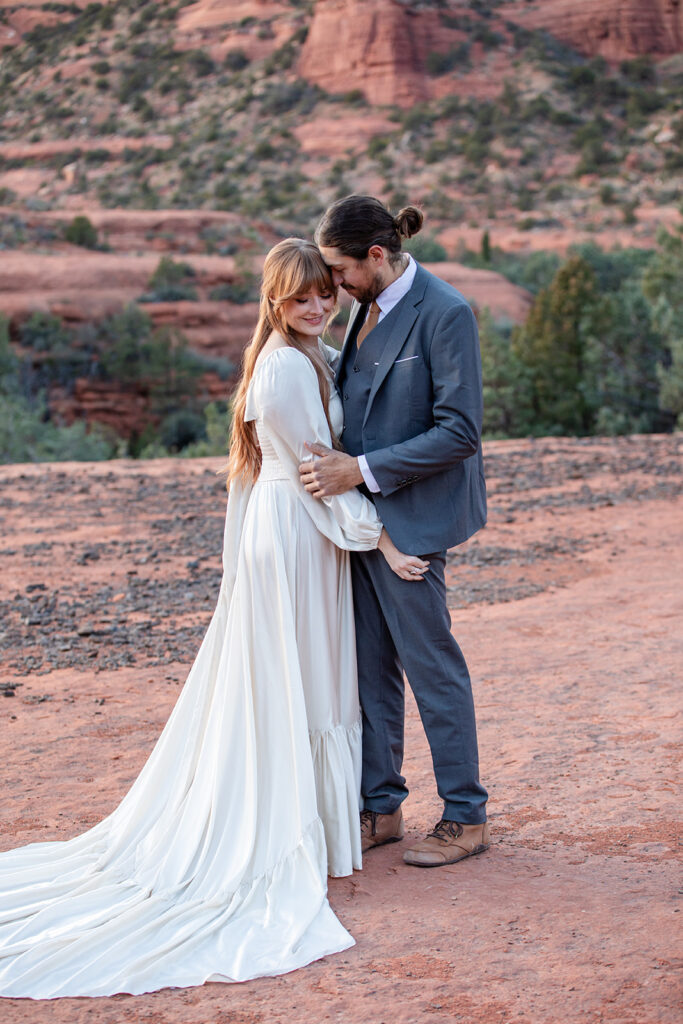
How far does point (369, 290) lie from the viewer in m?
3.07

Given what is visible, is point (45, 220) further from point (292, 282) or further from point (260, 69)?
point (292, 282)

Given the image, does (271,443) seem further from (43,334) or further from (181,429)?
(43,334)

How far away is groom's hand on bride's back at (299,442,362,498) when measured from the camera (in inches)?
118

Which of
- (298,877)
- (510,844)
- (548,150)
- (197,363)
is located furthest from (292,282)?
(548,150)

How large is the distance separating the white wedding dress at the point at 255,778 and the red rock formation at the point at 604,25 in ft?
200

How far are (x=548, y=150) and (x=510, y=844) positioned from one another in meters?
45.7

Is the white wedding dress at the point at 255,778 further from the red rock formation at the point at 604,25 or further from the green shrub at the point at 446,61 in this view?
the red rock formation at the point at 604,25

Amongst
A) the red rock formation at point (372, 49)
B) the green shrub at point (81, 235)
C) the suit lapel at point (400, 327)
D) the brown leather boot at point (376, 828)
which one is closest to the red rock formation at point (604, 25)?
the red rock formation at point (372, 49)

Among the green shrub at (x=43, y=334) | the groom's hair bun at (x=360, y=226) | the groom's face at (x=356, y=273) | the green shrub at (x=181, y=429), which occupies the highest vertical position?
the groom's hair bun at (x=360, y=226)

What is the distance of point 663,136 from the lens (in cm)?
4506

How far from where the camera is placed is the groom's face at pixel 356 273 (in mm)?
2979

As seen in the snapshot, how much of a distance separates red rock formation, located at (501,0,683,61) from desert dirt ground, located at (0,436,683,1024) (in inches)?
2154

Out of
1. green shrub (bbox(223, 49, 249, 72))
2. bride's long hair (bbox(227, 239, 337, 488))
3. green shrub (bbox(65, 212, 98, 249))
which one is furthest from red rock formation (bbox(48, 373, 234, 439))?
green shrub (bbox(223, 49, 249, 72))

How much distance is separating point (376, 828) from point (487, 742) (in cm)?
125
